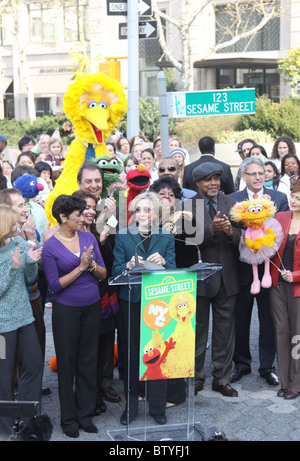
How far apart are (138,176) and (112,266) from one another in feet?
2.94

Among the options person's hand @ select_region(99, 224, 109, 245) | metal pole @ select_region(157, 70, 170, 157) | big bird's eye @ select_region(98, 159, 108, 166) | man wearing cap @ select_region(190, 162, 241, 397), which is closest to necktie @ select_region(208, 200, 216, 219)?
man wearing cap @ select_region(190, 162, 241, 397)

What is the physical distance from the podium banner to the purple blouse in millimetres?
594

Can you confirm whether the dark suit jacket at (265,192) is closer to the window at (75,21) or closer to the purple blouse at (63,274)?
the purple blouse at (63,274)

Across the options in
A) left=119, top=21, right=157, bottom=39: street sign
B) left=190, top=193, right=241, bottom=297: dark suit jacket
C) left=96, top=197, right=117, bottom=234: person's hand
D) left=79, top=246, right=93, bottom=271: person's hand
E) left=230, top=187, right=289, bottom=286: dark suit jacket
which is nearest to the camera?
left=79, top=246, right=93, bottom=271: person's hand

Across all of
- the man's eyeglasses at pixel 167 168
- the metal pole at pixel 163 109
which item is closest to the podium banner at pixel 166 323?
the man's eyeglasses at pixel 167 168

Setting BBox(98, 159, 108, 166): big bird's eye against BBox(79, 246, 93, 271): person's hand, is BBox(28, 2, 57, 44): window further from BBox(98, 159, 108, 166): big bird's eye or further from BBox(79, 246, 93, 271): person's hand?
BBox(79, 246, 93, 271): person's hand

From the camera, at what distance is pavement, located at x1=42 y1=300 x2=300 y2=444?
4684mm

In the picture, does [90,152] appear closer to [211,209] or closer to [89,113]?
[89,113]

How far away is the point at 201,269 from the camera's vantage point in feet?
14.5

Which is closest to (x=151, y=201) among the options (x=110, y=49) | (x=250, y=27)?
(x=250, y=27)

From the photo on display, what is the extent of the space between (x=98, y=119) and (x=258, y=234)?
210 centimetres
